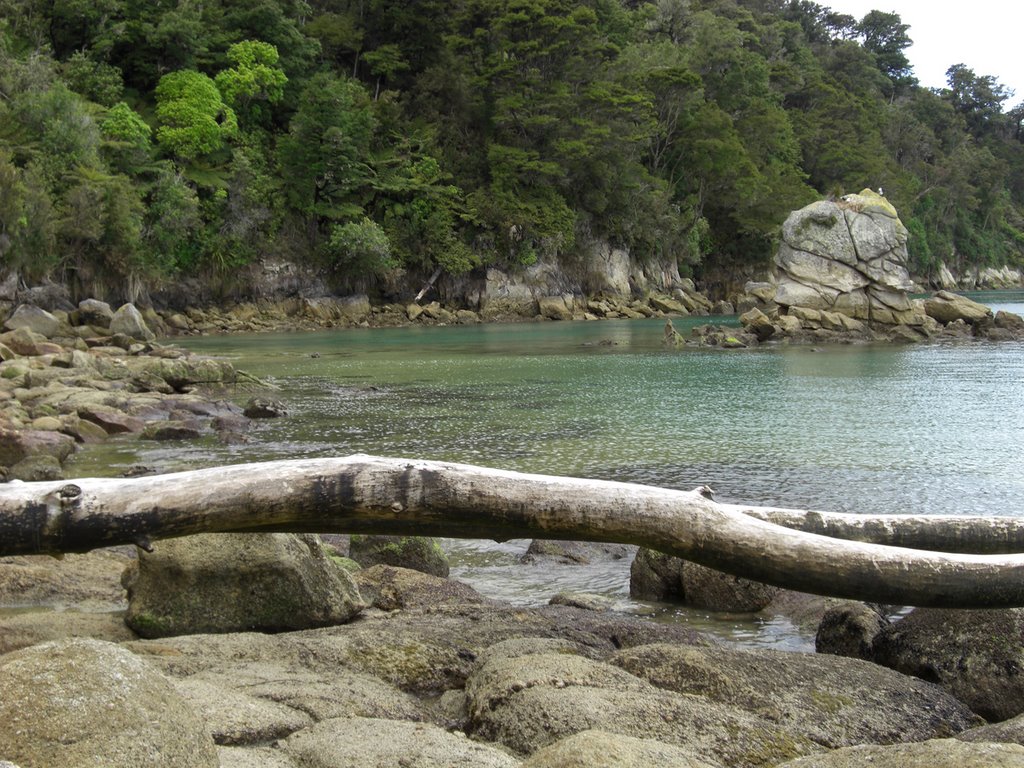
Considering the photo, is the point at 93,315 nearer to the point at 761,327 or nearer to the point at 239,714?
the point at 761,327

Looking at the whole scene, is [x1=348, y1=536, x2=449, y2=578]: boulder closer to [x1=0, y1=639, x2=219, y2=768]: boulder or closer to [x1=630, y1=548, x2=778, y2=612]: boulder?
[x1=630, y1=548, x2=778, y2=612]: boulder

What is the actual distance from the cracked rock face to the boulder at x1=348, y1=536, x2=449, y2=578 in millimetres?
37013

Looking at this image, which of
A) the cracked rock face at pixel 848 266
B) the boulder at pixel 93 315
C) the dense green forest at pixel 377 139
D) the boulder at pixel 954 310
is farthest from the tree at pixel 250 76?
the boulder at pixel 954 310

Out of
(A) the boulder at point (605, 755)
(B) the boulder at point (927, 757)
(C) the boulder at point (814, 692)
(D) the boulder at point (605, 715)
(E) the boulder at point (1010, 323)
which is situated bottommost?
(C) the boulder at point (814, 692)

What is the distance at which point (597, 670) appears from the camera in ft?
13.9

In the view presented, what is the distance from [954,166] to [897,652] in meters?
105

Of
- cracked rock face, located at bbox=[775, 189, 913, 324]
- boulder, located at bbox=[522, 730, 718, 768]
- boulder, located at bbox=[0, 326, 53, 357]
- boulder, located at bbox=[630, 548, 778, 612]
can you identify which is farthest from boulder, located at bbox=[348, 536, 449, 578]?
cracked rock face, located at bbox=[775, 189, 913, 324]

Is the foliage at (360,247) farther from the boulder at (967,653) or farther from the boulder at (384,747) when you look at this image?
the boulder at (384,747)

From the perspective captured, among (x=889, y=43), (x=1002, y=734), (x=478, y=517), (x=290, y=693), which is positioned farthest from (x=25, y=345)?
(x=889, y=43)

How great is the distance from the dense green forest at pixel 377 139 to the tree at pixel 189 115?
115mm

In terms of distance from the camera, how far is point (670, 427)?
16.1 meters

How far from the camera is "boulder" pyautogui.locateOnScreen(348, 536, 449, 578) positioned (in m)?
7.80

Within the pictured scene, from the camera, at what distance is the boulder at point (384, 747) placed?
320 centimetres

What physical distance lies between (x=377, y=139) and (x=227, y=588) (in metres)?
53.8
